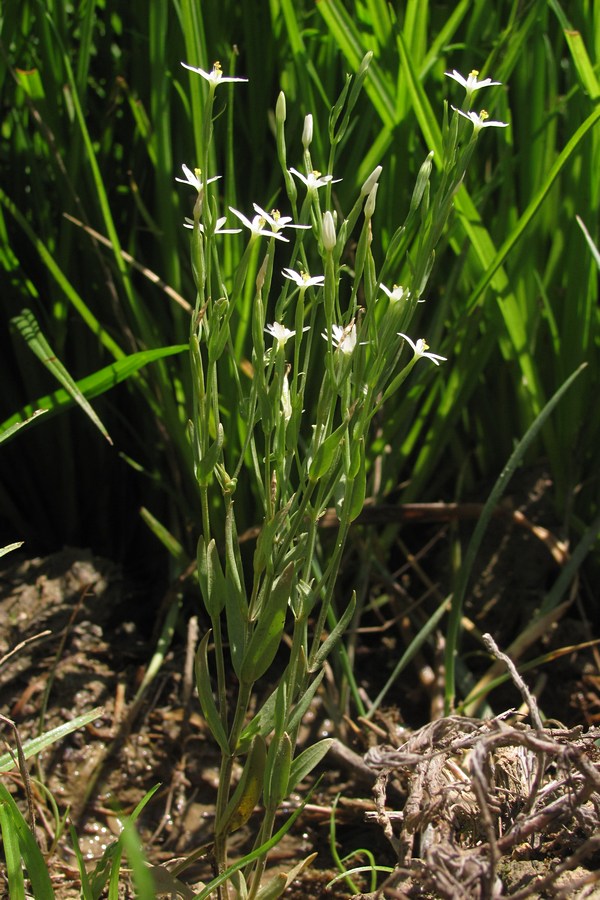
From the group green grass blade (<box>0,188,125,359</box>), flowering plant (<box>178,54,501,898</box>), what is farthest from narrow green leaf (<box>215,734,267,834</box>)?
green grass blade (<box>0,188,125,359</box>)

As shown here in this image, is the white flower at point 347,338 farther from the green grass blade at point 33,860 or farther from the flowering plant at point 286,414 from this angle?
the green grass blade at point 33,860

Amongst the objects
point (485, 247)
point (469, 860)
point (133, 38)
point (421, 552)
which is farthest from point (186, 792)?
point (133, 38)

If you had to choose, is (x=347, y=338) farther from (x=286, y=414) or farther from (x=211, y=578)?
(x=211, y=578)

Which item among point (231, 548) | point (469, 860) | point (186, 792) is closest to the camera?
point (469, 860)

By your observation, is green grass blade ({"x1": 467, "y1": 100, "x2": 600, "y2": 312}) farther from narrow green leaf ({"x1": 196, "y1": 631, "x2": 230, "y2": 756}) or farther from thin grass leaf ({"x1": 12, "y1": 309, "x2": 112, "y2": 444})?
narrow green leaf ({"x1": 196, "y1": 631, "x2": 230, "y2": 756})

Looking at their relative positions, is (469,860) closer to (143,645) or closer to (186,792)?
(186,792)

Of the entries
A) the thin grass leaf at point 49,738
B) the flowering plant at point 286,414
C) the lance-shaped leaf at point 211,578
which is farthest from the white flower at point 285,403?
the thin grass leaf at point 49,738

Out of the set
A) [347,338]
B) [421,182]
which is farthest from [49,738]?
[421,182]

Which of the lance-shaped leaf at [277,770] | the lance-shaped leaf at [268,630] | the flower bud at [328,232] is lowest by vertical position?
the lance-shaped leaf at [277,770]
